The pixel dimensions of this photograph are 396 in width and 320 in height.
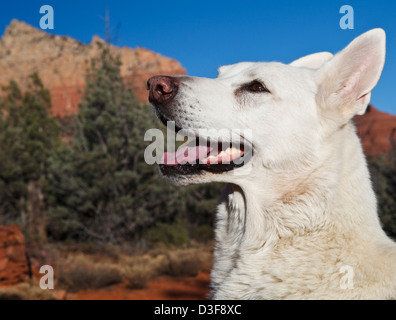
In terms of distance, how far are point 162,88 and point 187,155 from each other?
1.80 feet

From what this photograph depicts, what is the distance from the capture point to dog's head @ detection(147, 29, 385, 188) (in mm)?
2846

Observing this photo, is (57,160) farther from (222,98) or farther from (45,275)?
(222,98)

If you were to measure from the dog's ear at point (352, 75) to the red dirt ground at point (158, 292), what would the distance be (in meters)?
7.77

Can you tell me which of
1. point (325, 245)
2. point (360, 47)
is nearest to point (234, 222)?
point (325, 245)

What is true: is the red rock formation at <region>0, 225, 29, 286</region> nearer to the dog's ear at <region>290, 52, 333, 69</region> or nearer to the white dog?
the white dog

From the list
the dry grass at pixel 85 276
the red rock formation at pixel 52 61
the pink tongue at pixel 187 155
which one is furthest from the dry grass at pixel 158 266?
the red rock formation at pixel 52 61

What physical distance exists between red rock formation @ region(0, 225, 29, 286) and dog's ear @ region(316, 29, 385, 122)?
27.8 feet

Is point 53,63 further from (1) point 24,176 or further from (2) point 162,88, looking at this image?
(2) point 162,88

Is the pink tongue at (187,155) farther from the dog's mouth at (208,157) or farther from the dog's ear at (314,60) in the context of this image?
the dog's ear at (314,60)

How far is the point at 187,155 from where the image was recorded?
305cm

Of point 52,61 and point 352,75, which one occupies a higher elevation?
point 52,61

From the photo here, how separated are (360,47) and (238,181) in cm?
127

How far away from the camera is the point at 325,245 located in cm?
255

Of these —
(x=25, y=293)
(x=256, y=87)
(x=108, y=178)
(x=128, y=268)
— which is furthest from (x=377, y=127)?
(x=256, y=87)
